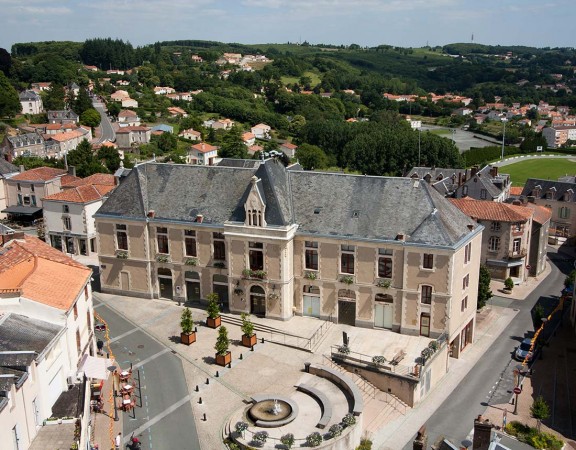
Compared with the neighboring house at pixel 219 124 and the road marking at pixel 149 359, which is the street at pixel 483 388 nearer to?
the road marking at pixel 149 359

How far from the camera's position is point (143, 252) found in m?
59.1

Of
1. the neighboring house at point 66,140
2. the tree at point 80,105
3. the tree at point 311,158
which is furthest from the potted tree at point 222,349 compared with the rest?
the tree at point 80,105

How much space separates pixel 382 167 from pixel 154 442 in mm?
107057

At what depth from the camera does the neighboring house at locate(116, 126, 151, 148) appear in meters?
148

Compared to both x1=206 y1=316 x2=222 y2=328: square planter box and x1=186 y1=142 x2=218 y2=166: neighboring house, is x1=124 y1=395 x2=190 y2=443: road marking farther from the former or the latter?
x1=186 y1=142 x2=218 y2=166: neighboring house

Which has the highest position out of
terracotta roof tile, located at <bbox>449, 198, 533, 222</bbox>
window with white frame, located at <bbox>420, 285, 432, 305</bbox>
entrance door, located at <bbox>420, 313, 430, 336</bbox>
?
terracotta roof tile, located at <bbox>449, 198, 533, 222</bbox>

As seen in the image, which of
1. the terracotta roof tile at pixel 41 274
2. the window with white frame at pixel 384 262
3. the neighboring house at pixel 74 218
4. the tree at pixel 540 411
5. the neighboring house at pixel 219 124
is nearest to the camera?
the terracotta roof tile at pixel 41 274

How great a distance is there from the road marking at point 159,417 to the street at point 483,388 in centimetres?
1567

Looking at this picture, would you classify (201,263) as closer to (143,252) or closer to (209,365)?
(143,252)

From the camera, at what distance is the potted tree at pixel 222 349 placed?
47.1 meters

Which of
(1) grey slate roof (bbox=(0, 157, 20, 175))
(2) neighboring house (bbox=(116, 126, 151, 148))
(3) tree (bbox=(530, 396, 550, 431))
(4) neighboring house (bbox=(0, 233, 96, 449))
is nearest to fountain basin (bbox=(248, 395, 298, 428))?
(4) neighboring house (bbox=(0, 233, 96, 449))

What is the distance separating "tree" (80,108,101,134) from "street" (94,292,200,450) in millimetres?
110843

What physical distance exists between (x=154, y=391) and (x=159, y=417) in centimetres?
364

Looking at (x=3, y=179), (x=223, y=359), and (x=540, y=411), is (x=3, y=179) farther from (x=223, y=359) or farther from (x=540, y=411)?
(x=540, y=411)
